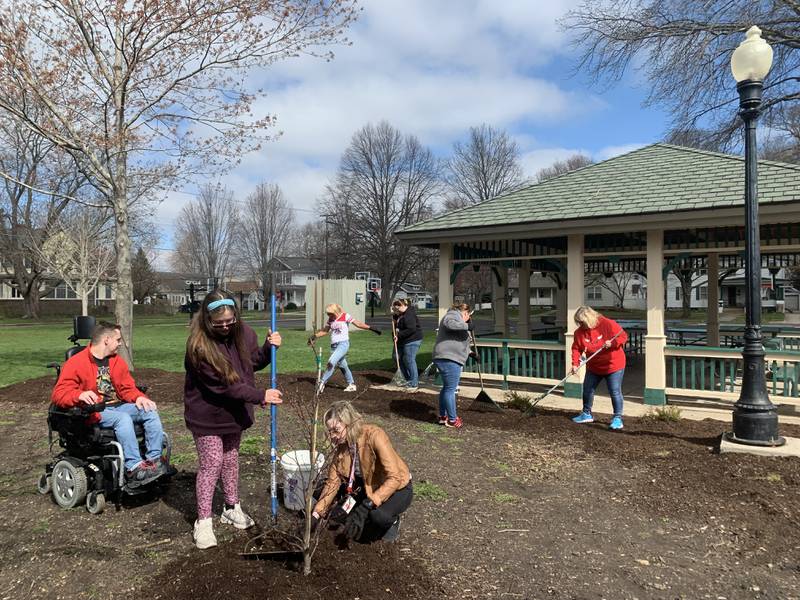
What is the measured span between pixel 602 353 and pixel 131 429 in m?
5.31

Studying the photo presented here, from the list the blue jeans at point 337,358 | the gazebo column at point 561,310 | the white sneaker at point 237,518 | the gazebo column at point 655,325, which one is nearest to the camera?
the white sneaker at point 237,518

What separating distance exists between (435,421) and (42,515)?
452cm

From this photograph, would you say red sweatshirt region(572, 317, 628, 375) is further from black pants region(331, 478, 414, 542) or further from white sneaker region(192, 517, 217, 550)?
white sneaker region(192, 517, 217, 550)

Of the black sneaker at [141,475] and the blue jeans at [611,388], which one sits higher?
the blue jeans at [611,388]

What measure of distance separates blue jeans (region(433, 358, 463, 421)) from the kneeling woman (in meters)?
3.31

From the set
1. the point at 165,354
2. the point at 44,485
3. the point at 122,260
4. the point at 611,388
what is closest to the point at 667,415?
the point at 611,388

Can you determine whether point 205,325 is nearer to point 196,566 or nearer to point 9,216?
point 196,566

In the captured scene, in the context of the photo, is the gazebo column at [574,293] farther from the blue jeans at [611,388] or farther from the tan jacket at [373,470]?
the tan jacket at [373,470]

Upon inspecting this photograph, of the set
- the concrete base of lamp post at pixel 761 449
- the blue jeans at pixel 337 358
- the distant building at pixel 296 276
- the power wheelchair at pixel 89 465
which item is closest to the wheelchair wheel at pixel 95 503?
the power wheelchair at pixel 89 465

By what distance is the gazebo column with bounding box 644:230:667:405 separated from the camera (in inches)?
326

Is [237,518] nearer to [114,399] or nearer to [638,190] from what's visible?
[114,399]

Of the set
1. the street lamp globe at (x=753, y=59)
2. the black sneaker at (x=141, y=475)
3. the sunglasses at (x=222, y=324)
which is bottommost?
the black sneaker at (x=141, y=475)

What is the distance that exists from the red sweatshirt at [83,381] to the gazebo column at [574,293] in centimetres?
637

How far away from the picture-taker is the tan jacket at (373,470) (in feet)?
11.4
